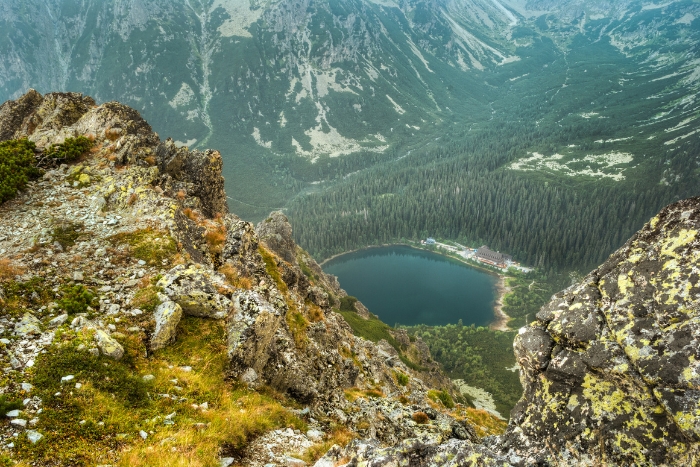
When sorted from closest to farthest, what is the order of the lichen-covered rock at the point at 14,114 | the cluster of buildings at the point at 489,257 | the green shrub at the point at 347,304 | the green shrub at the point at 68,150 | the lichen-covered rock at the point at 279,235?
the green shrub at the point at 68,150 → the lichen-covered rock at the point at 14,114 → the lichen-covered rock at the point at 279,235 → the green shrub at the point at 347,304 → the cluster of buildings at the point at 489,257

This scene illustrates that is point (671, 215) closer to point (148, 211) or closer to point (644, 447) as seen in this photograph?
point (644, 447)

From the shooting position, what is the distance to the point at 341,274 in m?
161

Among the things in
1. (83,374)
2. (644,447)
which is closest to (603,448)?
(644,447)

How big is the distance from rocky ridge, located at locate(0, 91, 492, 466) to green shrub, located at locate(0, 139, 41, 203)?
628 millimetres

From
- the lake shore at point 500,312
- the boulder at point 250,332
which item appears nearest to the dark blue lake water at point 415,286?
the lake shore at point 500,312

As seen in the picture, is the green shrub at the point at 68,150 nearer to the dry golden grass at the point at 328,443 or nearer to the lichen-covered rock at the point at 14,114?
the lichen-covered rock at the point at 14,114

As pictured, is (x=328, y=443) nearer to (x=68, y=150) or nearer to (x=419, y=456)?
(x=419, y=456)

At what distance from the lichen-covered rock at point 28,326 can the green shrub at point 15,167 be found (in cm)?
1157

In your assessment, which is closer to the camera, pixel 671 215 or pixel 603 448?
pixel 603 448

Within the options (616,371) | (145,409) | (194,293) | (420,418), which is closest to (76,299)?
(194,293)

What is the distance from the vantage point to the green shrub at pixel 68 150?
24494mm

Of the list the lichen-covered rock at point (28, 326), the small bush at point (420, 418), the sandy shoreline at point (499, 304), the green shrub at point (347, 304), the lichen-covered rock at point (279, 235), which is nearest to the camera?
the lichen-covered rock at point (28, 326)

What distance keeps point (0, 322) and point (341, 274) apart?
15026 cm

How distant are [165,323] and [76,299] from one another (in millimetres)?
3668
